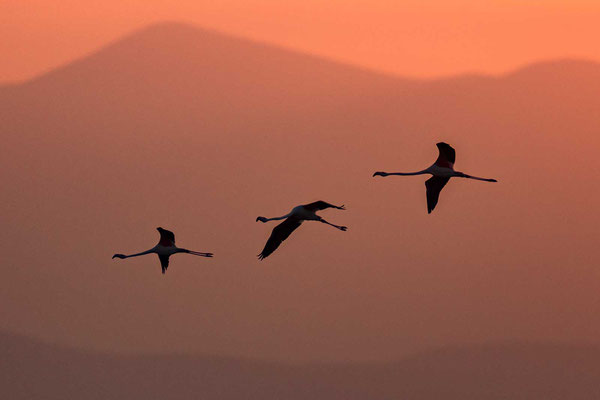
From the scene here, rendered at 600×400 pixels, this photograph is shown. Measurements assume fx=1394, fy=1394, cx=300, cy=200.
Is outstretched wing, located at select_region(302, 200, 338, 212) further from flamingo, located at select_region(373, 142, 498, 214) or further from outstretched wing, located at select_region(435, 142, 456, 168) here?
outstretched wing, located at select_region(435, 142, 456, 168)

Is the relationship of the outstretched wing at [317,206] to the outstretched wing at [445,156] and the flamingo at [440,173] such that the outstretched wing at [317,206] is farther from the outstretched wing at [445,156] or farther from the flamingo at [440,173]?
the outstretched wing at [445,156]

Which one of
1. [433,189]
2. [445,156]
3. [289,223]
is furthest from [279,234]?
[445,156]

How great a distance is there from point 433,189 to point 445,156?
6.67ft

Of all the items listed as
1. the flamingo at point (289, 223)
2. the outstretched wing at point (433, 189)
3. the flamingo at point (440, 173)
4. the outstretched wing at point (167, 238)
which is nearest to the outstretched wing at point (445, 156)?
the flamingo at point (440, 173)

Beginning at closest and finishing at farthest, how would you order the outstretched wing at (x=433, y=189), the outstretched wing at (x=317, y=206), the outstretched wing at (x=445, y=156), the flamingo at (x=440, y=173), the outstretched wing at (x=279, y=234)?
the outstretched wing at (x=317, y=206) → the outstretched wing at (x=445, y=156) → the flamingo at (x=440, y=173) → the outstretched wing at (x=279, y=234) → the outstretched wing at (x=433, y=189)

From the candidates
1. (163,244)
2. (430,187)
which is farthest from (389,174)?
(163,244)

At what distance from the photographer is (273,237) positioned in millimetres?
44469

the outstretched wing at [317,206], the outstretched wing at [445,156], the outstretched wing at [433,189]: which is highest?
the outstretched wing at [445,156]

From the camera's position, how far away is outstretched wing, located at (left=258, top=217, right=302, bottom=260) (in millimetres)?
44031

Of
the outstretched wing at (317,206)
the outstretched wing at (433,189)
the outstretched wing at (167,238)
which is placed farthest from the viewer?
the outstretched wing at (167,238)

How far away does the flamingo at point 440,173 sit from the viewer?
4234cm

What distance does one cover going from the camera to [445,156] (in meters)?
43.4

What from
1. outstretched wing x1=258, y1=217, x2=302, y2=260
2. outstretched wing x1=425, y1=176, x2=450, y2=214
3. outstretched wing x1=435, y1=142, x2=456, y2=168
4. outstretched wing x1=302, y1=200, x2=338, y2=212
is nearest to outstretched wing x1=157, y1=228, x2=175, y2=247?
outstretched wing x1=258, y1=217, x2=302, y2=260

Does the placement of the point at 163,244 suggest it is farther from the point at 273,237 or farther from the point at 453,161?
the point at 453,161
